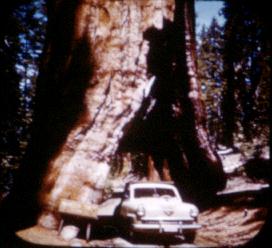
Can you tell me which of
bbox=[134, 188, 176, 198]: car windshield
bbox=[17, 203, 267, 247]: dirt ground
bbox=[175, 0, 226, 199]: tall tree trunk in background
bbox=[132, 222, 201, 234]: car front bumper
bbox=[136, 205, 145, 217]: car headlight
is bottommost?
bbox=[17, 203, 267, 247]: dirt ground

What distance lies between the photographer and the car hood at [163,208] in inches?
356

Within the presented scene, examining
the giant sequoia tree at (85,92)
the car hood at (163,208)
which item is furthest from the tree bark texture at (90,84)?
the car hood at (163,208)

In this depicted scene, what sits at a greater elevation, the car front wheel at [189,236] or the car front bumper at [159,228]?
the car front bumper at [159,228]

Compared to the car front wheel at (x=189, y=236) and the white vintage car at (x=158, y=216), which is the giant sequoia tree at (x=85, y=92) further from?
the car front wheel at (x=189, y=236)

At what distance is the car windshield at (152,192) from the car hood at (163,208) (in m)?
0.72

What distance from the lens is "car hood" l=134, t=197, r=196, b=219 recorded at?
9055 mm

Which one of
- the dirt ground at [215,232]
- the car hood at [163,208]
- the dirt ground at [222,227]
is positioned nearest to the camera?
the dirt ground at [215,232]

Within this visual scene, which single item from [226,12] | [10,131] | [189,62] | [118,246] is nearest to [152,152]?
[189,62]

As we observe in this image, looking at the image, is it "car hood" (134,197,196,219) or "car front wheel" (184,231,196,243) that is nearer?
"car hood" (134,197,196,219)

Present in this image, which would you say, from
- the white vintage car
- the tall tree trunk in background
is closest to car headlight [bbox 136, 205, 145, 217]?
the white vintage car

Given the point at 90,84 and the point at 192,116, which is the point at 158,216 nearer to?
the point at 90,84

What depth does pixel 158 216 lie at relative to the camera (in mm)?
9047

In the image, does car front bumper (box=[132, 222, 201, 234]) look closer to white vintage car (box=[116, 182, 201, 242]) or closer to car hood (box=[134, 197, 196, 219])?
white vintage car (box=[116, 182, 201, 242])

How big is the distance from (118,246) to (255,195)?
10094 mm
